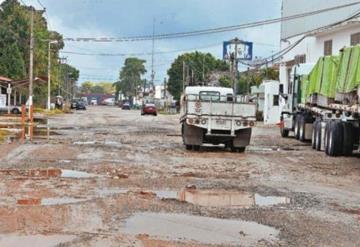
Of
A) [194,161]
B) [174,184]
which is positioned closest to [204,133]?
[194,161]

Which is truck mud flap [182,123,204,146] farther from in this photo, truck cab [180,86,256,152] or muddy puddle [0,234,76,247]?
muddy puddle [0,234,76,247]

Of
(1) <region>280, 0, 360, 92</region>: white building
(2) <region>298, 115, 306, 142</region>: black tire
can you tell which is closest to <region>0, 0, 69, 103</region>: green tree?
(1) <region>280, 0, 360, 92</region>: white building

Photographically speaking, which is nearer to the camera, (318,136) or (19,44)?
(318,136)

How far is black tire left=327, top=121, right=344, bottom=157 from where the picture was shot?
2302 centimetres

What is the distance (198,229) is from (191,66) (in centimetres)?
11015

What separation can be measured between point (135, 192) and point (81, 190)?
41.0 inches

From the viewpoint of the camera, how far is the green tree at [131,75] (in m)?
193

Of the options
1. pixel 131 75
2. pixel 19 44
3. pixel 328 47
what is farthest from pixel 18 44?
pixel 131 75

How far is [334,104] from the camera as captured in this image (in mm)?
24156

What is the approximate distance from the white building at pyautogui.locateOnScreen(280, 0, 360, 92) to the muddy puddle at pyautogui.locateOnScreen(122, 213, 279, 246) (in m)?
36.5

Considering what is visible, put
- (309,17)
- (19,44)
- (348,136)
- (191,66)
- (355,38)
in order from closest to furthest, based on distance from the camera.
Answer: (348,136)
(355,38)
(309,17)
(19,44)
(191,66)

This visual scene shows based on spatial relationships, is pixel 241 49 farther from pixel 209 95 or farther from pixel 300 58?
pixel 209 95

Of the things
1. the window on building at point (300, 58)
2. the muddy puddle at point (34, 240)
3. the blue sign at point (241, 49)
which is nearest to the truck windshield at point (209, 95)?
the muddy puddle at point (34, 240)

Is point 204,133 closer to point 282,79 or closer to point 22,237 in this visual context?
point 22,237
